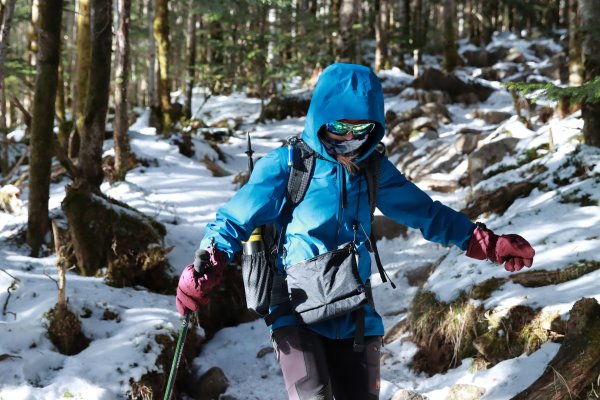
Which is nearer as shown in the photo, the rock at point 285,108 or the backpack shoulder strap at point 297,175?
the backpack shoulder strap at point 297,175

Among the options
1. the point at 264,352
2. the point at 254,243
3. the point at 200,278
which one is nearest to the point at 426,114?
the point at 264,352

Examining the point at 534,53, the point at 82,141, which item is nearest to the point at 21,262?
the point at 82,141

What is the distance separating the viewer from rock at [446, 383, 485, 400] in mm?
4316

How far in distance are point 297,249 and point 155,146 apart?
1162 cm

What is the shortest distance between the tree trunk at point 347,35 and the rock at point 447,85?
7.25 m

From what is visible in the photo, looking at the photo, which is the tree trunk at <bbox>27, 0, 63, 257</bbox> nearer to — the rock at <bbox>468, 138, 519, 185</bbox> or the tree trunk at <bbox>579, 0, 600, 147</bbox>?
the rock at <bbox>468, 138, 519, 185</bbox>

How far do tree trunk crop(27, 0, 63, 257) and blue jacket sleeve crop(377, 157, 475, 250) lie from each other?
5.63 meters

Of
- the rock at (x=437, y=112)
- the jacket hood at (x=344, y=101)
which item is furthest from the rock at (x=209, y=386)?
the rock at (x=437, y=112)

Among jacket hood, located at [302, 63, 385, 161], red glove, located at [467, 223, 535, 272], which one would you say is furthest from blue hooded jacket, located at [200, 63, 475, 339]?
red glove, located at [467, 223, 535, 272]

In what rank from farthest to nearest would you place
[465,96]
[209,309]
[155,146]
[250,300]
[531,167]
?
[465,96] < [155,146] < [531,167] < [209,309] < [250,300]

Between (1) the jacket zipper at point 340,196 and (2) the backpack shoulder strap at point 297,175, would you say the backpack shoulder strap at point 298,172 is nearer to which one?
(2) the backpack shoulder strap at point 297,175

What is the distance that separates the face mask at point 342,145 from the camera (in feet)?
9.23

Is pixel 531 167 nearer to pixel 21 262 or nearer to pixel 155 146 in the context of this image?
pixel 21 262

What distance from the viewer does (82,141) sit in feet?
25.5
